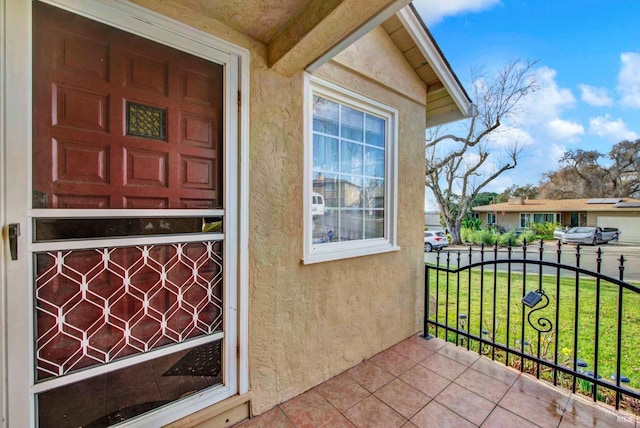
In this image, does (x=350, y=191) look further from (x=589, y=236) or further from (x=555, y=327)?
(x=589, y=236)

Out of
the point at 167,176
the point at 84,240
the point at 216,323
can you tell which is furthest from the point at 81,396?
the point at 167,176

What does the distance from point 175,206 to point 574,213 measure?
29752 millimetres

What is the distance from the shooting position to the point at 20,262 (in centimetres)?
119

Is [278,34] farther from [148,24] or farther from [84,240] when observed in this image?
[84,240]

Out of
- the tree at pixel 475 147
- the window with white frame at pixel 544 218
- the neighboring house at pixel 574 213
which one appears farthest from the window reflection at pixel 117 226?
the window with white frame at pixel 544 218

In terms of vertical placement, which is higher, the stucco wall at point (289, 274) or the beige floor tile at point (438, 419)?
the stucco wall at point (289, 274)

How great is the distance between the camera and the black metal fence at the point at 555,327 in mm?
2064

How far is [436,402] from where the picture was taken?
2031 mm

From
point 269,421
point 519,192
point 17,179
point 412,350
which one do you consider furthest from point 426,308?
point 519,192

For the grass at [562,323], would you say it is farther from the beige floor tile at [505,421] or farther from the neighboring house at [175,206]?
the neighboring house at [175,206]

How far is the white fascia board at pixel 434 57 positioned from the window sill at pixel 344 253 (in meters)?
2.05

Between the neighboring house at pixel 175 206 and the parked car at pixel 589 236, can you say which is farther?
the parked car at pixel 589 236

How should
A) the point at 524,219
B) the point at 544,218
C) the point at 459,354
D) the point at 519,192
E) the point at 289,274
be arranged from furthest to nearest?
the point at 519,192, the point at 524,219, the point at 544,218, the point at 459,354, the point at 289,274

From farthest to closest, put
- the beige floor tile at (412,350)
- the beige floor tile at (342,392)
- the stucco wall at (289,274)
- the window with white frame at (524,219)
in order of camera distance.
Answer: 1. the window with white frame at (524,219)
2. the beige floor tile at (412,350)
3. the beige floor tile at (342,392)
4. the stucco wall at (289,274)
